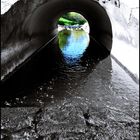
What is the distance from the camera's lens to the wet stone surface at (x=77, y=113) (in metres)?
3.94

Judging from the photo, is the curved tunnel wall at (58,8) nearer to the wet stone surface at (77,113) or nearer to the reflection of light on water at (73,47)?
the reflection of light on water at (73,47)

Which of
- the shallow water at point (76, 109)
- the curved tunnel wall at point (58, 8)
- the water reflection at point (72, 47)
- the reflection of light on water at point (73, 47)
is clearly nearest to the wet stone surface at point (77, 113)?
the shallow water at point (76, 109)

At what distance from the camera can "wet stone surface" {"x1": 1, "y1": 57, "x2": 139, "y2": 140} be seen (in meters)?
3.94

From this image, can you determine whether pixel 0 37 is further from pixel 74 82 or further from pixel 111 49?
pixel 111 49

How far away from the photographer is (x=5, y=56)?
655 cm

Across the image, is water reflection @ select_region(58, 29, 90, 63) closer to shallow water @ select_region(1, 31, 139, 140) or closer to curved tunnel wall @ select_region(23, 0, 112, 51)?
curved tunnel wall @ select_region(23, 0, 112, 51)

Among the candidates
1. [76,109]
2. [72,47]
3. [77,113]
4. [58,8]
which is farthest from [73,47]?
[77,113]

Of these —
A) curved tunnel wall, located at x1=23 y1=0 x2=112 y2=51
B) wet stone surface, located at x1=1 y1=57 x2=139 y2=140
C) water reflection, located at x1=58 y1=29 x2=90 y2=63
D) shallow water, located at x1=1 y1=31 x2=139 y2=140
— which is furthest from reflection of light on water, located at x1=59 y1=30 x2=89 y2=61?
wet stone surface, located at x1=1 y1=57 x2=139 y2=140

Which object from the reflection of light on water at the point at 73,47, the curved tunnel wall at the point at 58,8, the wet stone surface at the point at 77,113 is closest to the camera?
the wet stone surface at the point at 77,113

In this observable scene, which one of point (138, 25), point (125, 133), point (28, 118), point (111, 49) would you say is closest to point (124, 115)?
point (125, 133)

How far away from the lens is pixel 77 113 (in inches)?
184

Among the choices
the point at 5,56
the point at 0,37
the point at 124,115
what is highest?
the point at 0,37

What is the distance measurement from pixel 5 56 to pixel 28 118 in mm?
2695

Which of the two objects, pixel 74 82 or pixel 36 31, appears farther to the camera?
pixel 36 31
